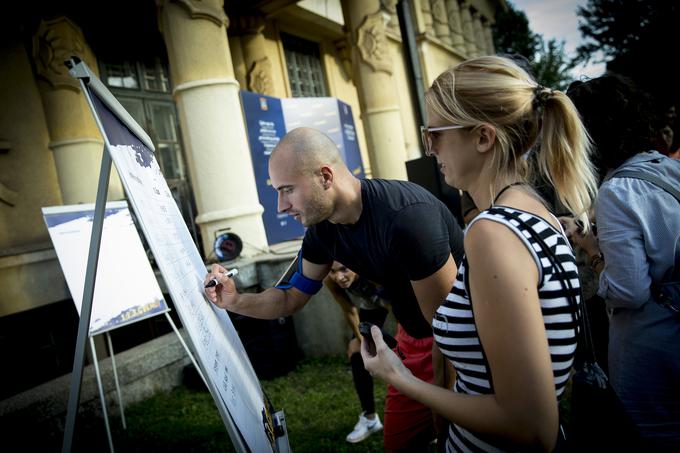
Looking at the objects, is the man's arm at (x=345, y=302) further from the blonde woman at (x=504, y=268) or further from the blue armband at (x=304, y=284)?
the blonde woman at (x=504, y=268)

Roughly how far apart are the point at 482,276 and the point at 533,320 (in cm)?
13

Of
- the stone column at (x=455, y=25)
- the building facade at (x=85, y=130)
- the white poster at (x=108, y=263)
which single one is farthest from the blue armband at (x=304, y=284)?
the stone column at (x=455, y=25)

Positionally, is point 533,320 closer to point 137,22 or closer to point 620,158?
point 620,158

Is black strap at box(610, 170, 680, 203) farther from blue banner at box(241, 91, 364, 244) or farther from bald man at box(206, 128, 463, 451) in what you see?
blue banner at box(241, 91, 364, 244)

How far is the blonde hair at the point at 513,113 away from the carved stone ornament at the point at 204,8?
5.10 metres

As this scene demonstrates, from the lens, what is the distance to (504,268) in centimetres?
84

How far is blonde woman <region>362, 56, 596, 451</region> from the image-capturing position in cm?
83

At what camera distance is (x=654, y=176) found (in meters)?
1.59

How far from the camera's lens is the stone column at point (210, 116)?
526cm

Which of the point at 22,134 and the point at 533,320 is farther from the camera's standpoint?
the point at 22,134

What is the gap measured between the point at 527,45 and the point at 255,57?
26503 mm

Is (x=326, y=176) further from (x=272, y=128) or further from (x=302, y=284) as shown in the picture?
(x=272, y=128)

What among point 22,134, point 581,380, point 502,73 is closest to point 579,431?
point 581,380

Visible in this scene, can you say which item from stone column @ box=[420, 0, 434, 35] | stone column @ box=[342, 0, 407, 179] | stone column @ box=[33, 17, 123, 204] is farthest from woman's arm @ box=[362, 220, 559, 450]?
stone column @ box=[420, 0, 434, 35]
